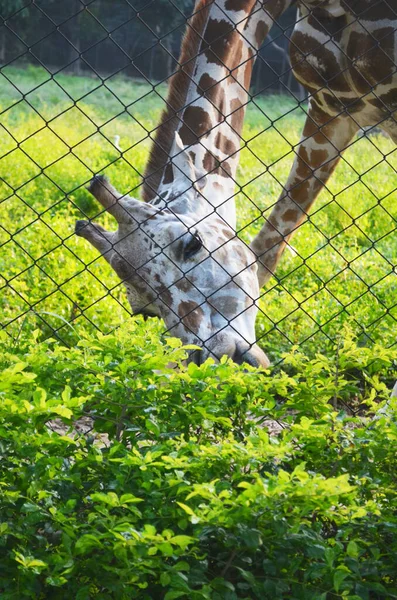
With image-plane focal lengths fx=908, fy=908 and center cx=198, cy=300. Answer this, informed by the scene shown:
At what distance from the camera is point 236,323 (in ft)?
12.8

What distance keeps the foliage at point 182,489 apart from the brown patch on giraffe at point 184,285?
1.38 meters

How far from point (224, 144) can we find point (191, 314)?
1.30 metres

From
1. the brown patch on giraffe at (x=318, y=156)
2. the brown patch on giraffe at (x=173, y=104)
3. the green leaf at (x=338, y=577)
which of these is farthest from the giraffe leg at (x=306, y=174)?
the green leaf at (x=338, y=577)

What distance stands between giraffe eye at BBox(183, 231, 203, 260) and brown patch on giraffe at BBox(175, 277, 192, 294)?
0.39 feet

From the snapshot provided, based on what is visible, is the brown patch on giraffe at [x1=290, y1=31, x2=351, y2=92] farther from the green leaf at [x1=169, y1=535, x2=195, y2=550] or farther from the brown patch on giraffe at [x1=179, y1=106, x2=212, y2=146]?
the green leaf at [x1=169, y1=535, x2=195, y2=550]

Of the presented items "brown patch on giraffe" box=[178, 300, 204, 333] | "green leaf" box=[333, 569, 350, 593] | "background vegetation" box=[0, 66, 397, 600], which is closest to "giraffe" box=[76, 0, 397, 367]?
"brown patch on giraffe" box=[178, 300, 204, 333]

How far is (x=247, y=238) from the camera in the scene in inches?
277

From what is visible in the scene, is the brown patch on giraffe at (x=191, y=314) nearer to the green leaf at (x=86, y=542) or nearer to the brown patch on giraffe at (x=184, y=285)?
the brown patch on giraffe at (x=184, y=285)

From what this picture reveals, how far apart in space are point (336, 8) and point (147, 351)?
263 centimetres

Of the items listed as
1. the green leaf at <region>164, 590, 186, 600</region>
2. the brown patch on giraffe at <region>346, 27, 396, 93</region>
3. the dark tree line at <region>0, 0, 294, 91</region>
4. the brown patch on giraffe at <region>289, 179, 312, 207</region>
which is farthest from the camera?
the dark tree line at <region>0, 0, 294, 91</region>

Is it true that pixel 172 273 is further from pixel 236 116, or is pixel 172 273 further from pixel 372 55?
pixel 372 55

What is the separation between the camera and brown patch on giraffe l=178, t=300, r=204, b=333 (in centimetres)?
375

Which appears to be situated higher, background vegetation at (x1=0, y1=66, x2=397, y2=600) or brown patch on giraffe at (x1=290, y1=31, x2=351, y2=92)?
brown patch on giraffe at (x1=290, y1=31, x2=351, y2=92)

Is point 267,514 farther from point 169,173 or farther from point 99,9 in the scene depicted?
point 99,9
